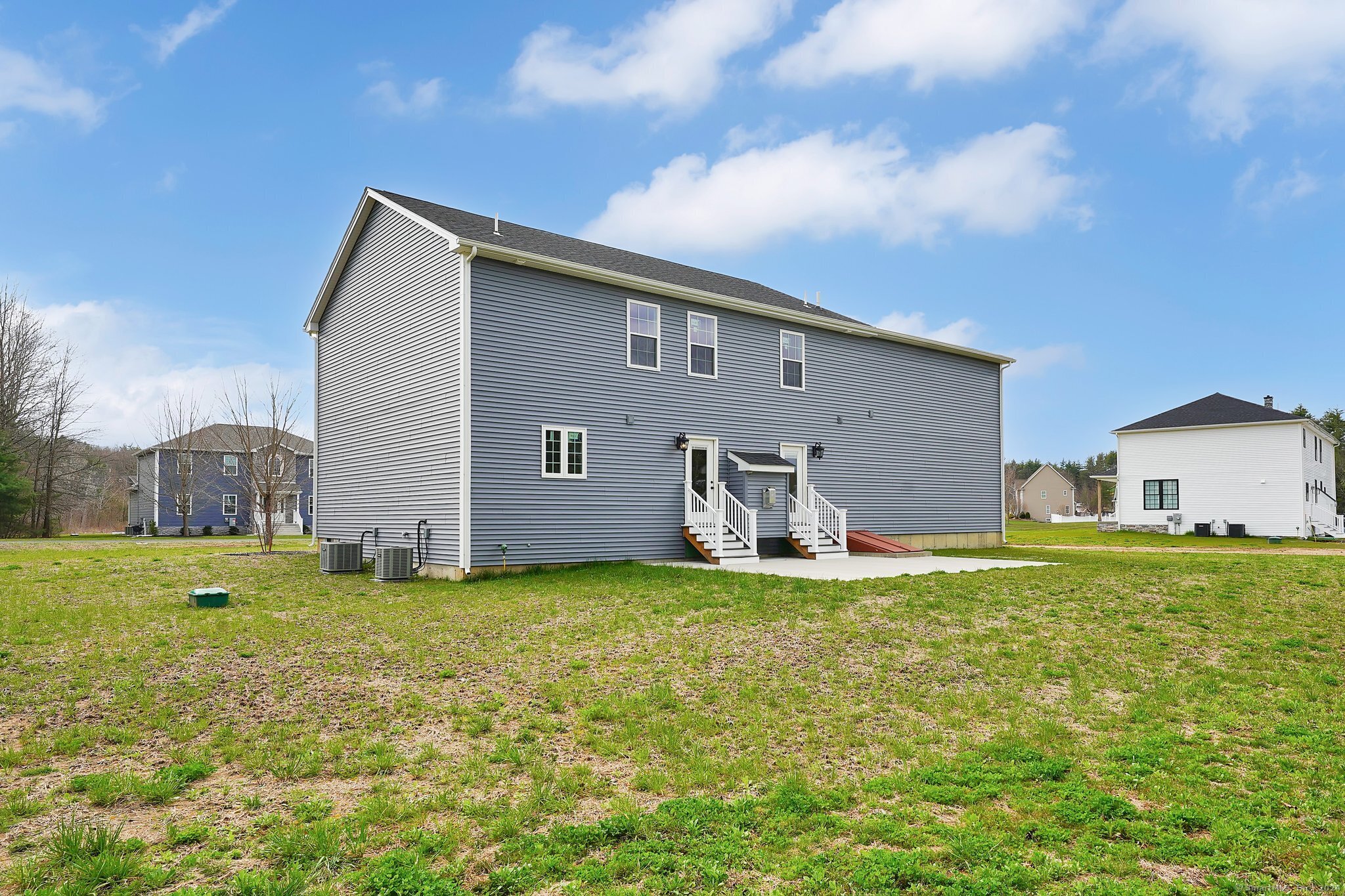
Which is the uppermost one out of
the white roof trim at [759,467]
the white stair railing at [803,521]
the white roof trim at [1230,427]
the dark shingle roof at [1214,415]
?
the dark shingle roof at [1214,415]

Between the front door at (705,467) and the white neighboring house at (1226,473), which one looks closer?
the front door at (705,467)

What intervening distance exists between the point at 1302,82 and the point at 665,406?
51.8ft

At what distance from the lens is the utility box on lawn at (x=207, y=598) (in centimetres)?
1042

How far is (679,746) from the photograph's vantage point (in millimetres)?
5047

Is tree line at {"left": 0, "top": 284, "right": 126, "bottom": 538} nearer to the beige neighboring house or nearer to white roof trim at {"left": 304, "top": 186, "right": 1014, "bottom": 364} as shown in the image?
white roof trim at {"left": 304, "top": 186, "right": 1014, "bottom": 364}

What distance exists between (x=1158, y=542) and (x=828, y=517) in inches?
687

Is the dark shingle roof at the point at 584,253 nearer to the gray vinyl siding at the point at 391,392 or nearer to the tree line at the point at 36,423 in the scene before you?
the gray vinyl siding at the point at 391,392

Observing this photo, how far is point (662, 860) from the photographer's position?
3.36m

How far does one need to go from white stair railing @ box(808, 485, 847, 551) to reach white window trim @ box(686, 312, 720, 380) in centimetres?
380

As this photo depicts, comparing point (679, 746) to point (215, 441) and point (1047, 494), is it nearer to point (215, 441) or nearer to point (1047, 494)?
point (215, 441)

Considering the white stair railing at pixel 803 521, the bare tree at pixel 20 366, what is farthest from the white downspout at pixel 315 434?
the bare tree at pixel 20 366

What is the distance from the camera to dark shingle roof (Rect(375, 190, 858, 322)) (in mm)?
15359

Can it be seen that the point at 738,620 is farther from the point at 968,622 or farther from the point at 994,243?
the point at 994,243

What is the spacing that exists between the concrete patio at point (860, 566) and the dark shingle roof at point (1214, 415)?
69.6ft
